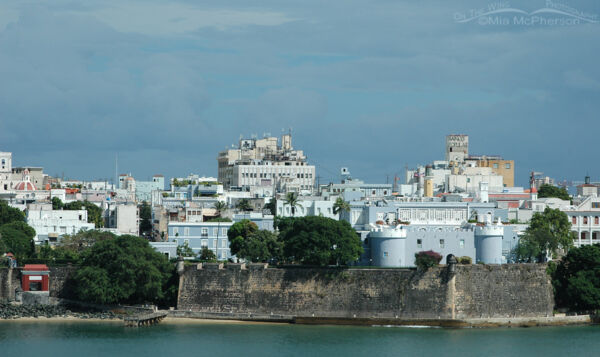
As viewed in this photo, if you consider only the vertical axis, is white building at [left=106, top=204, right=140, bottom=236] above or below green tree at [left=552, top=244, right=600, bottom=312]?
above

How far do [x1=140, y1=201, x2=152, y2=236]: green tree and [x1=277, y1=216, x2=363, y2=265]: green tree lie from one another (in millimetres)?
28381

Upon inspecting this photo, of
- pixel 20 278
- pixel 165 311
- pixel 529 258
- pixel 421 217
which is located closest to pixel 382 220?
pixel 421 217

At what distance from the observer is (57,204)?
95688 mm

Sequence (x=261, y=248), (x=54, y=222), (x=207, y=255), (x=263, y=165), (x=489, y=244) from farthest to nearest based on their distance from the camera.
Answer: (x=263, y=165) → (x=54, y=222) → (x=207, y=255) → (x=261, y=248) → (x=489, y=244)

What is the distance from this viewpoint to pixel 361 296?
64.1 m

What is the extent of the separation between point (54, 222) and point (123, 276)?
20.4m

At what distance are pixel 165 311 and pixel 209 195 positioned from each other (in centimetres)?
4804

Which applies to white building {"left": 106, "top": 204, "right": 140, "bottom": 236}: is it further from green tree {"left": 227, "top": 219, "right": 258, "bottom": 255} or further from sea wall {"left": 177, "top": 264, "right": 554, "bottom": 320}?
sea wall {"left": 177, "top": 264, "right": 554, "bottom": 320}

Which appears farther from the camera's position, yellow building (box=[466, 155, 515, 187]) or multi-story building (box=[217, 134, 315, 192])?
multi-story building (box=[217, 134, 315, 192])

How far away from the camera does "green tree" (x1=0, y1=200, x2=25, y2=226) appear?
8175 centimetres

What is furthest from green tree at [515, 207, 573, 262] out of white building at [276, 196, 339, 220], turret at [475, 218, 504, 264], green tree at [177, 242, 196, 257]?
green tree at [177, 242, 196, 257]

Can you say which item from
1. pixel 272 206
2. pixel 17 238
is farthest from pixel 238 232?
pixel 272 206

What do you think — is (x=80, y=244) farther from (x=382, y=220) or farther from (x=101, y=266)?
(x=382, y=220)

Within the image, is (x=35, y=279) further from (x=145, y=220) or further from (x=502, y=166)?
(x=502, y=166)
